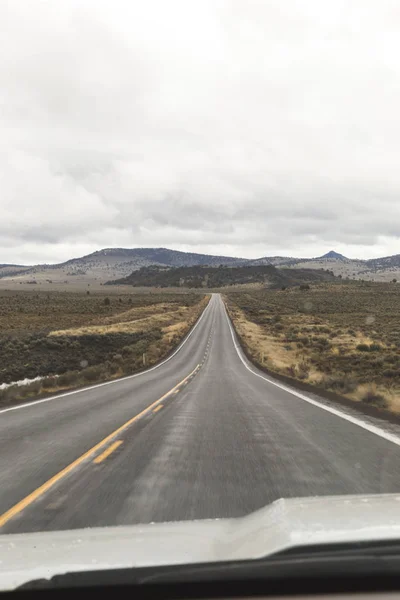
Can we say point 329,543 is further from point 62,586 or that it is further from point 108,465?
point 108,465

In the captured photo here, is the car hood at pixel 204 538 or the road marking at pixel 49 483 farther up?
the car hood at pixel 204 538

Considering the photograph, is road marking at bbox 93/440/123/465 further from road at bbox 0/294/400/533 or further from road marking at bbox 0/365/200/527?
road marking at bbox 0/365/200/527

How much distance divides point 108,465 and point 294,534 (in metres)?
4.58

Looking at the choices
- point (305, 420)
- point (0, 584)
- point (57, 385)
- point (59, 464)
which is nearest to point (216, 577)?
point (0, 584)

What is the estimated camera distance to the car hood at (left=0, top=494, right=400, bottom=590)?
2549 millimetres

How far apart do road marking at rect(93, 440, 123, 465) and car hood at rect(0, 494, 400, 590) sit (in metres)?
3.61

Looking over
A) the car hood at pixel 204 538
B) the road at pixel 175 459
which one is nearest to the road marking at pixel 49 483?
the road at pixel 175 459

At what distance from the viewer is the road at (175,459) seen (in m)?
4.95

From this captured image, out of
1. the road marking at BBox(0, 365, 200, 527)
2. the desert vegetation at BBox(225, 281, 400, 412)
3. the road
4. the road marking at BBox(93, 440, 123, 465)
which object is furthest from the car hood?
the desert vegetation at BBox(225, 281, 400, 412)

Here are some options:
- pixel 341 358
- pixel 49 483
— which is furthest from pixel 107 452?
pixel 341 358

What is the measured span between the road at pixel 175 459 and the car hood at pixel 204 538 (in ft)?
4.58

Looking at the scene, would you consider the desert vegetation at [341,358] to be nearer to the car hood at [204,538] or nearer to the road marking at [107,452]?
the road marking at [107,452]

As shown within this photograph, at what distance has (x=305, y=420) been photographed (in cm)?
1024

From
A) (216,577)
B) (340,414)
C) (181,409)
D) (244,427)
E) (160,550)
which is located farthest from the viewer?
(181,409)
